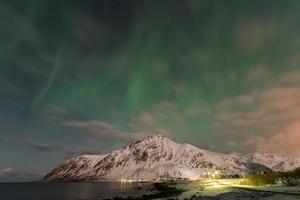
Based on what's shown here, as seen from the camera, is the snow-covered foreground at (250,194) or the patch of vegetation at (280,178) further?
the patch of vegetation at (280,178)

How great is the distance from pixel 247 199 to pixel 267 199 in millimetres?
4160

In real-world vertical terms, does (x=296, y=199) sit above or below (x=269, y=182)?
below

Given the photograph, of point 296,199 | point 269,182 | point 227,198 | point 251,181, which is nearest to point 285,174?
point 269,182

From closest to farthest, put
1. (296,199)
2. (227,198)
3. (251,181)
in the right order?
(296,199) → (227,198) → (251,181)

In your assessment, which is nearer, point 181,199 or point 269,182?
point 181,199

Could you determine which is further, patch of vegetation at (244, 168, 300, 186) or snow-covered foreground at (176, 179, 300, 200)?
patch of vegetation at (244, 168, 300, 186)

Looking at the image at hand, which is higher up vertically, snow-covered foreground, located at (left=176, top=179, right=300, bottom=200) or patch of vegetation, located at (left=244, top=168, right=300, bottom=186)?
patch of vegetation, located at (left=244, top=168, right=300, bottom=186)

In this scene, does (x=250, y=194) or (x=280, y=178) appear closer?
(x=250, y=194)

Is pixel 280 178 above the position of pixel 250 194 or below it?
above

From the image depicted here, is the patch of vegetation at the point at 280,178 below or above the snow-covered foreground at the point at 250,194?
above

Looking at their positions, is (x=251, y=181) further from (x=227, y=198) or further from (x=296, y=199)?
(x=296, y=199)

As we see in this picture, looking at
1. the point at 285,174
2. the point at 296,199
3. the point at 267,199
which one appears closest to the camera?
the point at 296,199

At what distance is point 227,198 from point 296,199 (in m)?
14.8

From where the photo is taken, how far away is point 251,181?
9869 cm
